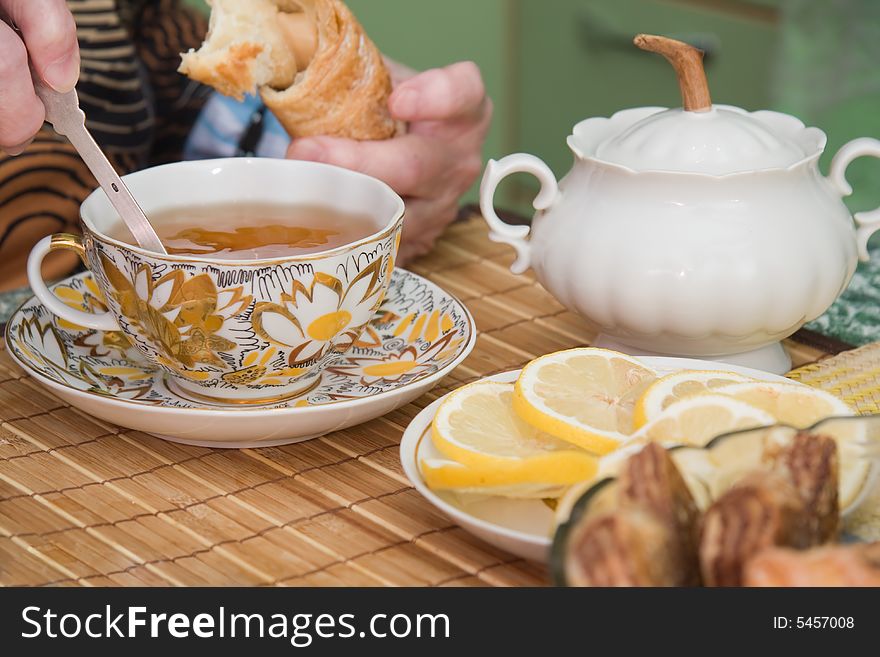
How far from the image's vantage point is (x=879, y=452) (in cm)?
54

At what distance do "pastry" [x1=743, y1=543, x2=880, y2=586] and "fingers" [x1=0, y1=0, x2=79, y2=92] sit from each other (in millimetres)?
539

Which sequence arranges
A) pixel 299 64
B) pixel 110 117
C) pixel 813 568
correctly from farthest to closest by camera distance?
pixel 110 117 → pixel 299 64 → pixel 813 568

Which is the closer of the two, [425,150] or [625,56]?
[425,150]

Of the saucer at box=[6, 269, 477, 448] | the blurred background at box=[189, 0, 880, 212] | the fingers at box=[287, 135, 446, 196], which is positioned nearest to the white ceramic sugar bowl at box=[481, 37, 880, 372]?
the saucer at box=[6, 269, 477, 448]

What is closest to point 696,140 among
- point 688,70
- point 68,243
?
point 688,70

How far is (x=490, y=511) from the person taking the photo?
583 mm

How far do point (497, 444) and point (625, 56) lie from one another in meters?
2.01

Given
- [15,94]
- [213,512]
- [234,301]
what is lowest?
→ [213,512]

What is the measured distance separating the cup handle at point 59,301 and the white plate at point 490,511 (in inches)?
9.3

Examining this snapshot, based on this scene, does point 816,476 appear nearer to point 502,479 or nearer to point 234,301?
point 502,479

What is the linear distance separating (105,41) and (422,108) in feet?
1.35

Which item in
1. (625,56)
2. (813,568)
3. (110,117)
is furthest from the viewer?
(625,56)

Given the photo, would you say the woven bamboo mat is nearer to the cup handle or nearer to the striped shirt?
the cup handle
